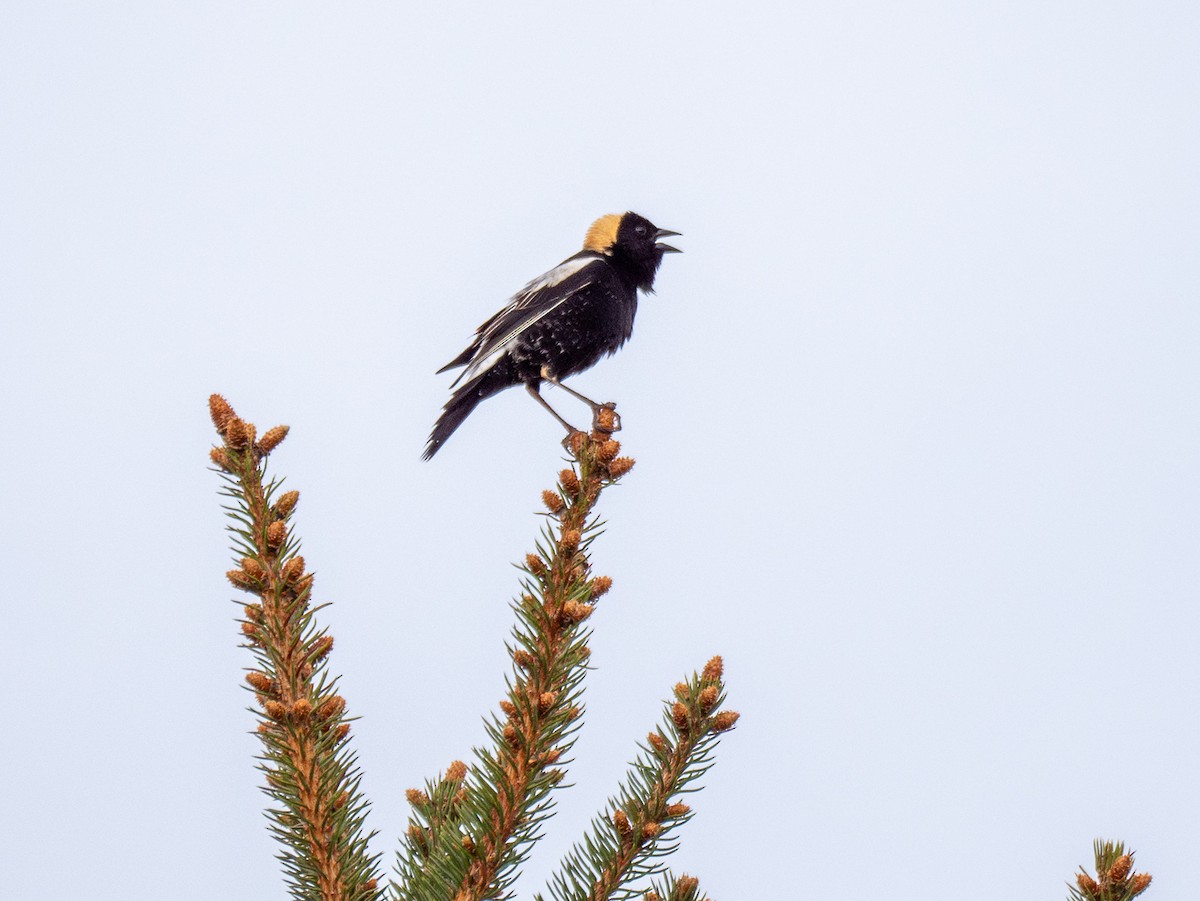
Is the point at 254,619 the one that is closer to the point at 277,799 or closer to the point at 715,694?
the point at 277,799

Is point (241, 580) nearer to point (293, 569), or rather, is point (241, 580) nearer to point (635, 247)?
point (293, 569)

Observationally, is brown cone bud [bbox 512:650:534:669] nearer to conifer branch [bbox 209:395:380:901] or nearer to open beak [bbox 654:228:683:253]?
conifer branch [bbox 209:395:380:901]

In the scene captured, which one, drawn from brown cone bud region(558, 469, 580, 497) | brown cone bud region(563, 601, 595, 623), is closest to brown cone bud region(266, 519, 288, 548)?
brown cone bud region(563, 601, 595, 623)

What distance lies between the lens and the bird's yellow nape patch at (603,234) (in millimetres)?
8344

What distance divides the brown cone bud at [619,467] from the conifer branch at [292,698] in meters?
0.82

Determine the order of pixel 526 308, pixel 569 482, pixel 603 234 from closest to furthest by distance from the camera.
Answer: pixel 569 482, pixel 526 308, pixel 603 234

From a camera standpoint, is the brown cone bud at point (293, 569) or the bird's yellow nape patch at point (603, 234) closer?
the brown cone bud at point (293, 569)

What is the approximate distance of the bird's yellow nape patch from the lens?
8.34m

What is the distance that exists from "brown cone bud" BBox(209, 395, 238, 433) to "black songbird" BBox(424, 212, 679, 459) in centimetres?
445

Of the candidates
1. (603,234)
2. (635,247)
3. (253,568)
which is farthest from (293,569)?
(603,234)

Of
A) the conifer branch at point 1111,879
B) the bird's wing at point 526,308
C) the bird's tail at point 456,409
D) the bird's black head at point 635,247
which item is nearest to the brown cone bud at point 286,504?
the conifer branch at point 1111,879

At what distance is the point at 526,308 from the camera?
7305 millimetres

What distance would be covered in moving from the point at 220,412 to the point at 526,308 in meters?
5.02

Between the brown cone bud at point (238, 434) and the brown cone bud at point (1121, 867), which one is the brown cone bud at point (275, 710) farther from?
the brown cone bud at point (1121, 867)
